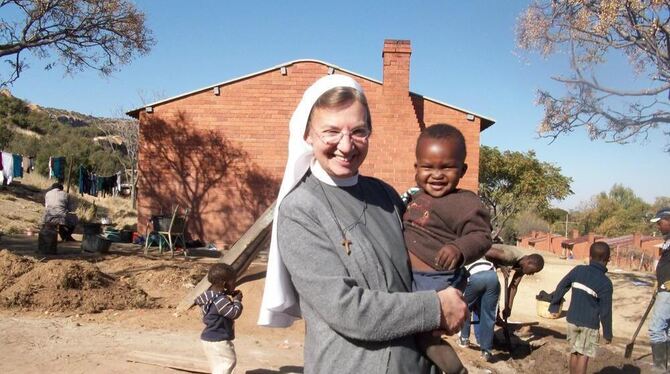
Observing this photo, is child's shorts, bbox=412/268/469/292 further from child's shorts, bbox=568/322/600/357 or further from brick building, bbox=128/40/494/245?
brick building, bbox=128/40/494/245

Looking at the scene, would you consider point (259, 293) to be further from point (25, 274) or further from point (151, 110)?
point (151, 110)

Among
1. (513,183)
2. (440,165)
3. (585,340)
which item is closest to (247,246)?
(585,340)

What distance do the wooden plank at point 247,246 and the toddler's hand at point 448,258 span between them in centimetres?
557

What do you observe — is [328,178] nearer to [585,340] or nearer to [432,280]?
[432,280]

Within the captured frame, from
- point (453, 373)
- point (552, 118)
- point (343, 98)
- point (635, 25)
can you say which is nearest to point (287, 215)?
point (343, 98)

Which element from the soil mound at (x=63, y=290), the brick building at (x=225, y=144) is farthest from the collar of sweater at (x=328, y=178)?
the brick building at (x=225, y=144)

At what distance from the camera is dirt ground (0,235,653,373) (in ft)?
19.4

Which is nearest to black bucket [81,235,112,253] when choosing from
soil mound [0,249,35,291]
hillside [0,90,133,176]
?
soil mound [0,249,35,291]

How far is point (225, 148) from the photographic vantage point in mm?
16500

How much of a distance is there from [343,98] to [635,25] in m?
10.3

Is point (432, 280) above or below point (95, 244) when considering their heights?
above

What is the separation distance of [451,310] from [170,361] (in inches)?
185

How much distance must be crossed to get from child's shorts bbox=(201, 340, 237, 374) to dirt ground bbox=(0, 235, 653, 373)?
1006 millimetres

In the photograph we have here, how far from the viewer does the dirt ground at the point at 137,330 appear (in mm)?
5914
